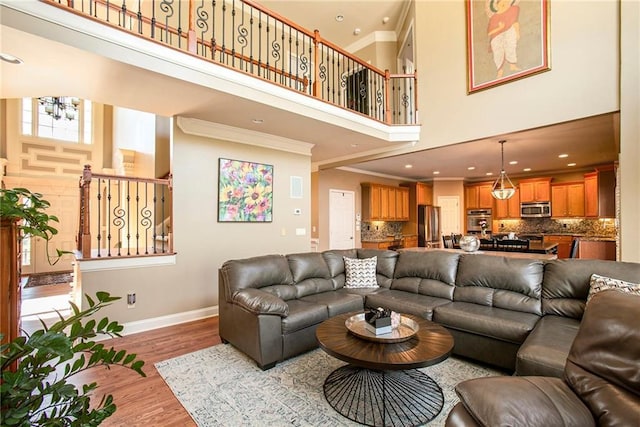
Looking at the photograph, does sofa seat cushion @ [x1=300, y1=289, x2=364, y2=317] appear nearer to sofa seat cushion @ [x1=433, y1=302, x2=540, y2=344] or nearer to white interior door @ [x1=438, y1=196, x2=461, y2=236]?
sofa seat cushion @ [x1=433, y1=302, x2=540, y2=344]

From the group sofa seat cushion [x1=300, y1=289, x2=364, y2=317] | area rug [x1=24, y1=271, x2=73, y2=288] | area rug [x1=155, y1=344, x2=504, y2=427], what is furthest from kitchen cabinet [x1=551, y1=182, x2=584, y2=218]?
area rug [x1=24, y1=271, x2=73, y2=288]

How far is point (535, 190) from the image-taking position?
8195 millimetres

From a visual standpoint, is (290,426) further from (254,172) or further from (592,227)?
(592,227)

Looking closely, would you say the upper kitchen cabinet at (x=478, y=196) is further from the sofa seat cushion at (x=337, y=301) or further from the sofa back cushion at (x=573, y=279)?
the sofa seat cushion at (x=337, y=301)

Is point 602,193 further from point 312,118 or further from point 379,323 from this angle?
point 379,323

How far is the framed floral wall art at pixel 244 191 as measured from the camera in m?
4.59

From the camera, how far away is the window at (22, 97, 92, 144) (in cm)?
795

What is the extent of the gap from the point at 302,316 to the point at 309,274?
35.7 inches

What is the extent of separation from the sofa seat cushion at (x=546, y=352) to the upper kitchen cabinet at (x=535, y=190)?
6933mm

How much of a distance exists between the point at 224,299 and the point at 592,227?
9.11 m

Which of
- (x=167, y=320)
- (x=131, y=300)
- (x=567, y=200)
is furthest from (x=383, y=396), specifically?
(x=567, y=200)

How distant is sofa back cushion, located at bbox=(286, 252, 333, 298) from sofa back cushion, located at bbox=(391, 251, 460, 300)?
0.93m

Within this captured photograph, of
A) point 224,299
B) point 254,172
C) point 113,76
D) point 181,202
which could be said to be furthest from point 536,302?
point 113,76

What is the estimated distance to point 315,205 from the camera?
7.19 m
